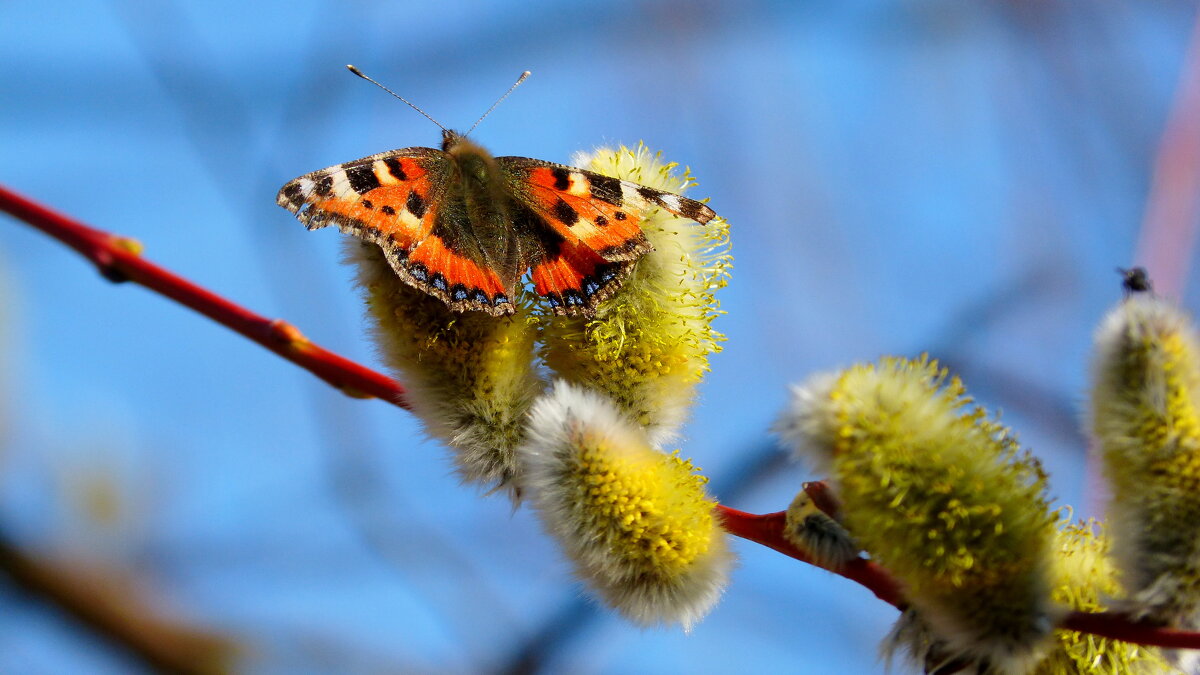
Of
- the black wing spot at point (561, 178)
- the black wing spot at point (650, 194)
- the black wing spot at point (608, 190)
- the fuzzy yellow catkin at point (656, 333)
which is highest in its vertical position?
the black wing spot at point (561, 178)

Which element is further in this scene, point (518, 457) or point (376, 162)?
point (376, 162)

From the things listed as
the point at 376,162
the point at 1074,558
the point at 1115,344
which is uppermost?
the point at 376,162

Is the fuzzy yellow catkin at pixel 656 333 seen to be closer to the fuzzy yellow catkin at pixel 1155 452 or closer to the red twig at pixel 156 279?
the red twig at pixel 156 279

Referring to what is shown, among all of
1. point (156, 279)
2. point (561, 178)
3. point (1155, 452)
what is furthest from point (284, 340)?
point (1155, 452)

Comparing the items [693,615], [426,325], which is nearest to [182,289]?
[426,325]

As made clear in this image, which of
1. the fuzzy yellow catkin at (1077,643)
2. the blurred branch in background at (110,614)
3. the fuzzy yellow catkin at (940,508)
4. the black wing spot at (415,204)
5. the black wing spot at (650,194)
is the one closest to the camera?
the fuzzy yellow catkin at (940,508)

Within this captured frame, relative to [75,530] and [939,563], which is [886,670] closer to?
[939,563]

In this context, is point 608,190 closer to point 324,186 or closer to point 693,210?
point 693,210

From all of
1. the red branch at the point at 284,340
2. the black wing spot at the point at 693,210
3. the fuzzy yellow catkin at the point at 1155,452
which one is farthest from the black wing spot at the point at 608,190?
the fuzzy yellow catkin at the point at 1155,452
